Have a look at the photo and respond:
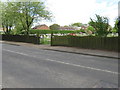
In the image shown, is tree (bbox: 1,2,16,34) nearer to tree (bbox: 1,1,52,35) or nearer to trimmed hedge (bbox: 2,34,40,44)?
tree (bbox: 1,1,52,35)

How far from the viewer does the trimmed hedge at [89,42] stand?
1303cm

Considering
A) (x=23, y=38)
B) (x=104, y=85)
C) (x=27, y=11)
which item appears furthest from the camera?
(x=23, y=38)

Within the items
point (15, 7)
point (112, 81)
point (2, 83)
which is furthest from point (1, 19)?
point (112, 81)

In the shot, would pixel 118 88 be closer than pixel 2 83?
Yes

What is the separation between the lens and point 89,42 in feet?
48.2

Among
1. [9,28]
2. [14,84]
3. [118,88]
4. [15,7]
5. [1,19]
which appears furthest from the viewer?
[9,28]

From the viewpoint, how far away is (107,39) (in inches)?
527

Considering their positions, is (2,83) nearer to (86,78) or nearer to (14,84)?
(14,84)

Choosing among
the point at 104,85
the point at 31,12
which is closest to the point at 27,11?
the point at 31,12

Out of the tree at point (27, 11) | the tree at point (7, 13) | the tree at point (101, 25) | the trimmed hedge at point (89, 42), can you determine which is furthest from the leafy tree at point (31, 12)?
the tree at point (101, 25)

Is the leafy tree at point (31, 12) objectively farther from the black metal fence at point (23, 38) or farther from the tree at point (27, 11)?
the black metal fence at point (23, 38)

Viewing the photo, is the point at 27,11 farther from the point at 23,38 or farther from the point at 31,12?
the point at 23,38

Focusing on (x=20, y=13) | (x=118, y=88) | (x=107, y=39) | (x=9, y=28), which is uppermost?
(x=20, y=13)

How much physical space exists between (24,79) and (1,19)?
27.6 meters
